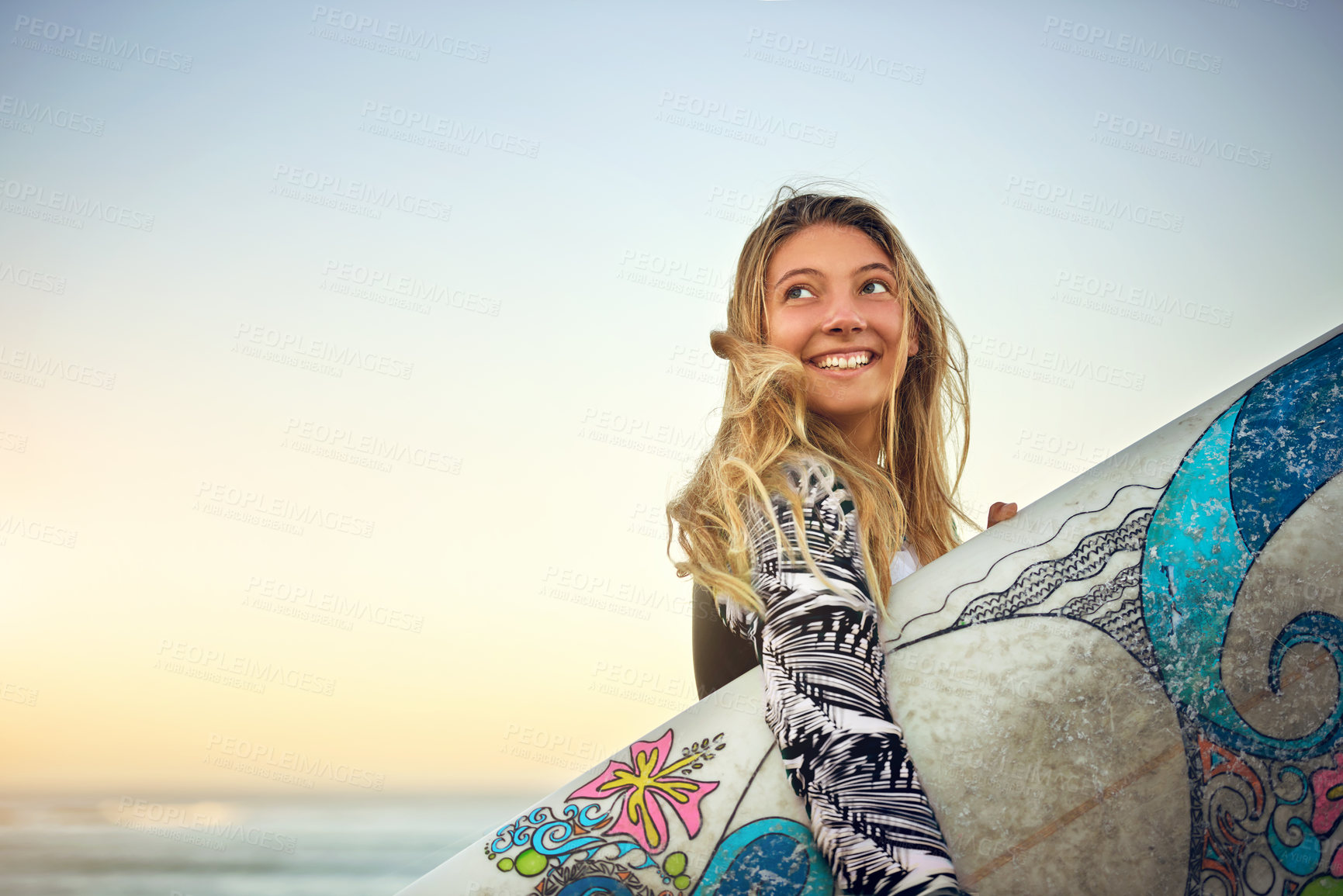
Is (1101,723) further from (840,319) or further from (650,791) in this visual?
(840,319)

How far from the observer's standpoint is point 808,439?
1.91 meters

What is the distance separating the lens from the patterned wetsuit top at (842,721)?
128 cm

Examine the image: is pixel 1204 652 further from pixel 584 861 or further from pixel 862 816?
pixel 584 861

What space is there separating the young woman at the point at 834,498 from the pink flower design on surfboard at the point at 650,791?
0.30 metres

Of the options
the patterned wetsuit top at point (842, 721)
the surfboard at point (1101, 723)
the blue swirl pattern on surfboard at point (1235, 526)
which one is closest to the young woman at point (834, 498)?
the patterned wetsuit top at point (842, 721)

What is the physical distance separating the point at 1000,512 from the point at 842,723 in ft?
3.13

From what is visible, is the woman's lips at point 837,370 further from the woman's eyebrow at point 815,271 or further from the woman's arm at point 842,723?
the woman's arm at point 842,723

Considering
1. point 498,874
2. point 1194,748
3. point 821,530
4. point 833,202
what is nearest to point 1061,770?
point 1194,748

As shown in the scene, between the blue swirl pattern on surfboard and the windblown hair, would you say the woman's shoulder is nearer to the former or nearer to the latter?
the windblown hair

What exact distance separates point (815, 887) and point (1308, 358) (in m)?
1.64

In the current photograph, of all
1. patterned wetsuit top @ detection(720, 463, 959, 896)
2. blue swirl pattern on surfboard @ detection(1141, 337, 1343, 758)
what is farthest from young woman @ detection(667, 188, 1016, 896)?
blue swirl pattern on surfboard @ detection(1141, 337, 1343, 758)

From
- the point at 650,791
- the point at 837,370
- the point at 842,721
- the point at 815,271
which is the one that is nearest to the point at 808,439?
the point at 837,370

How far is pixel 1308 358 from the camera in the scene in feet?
6.19

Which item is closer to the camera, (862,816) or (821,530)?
(862,816)
